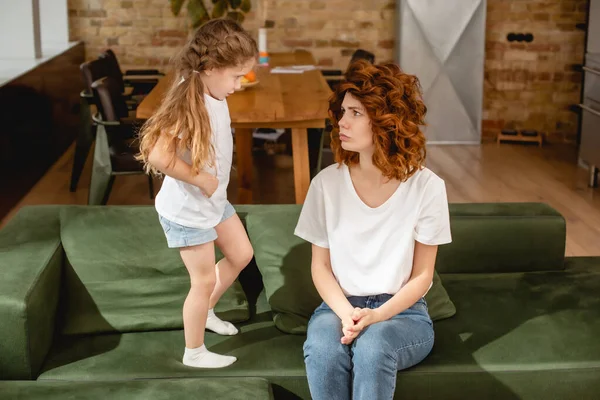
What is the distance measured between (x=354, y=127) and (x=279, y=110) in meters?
2.04

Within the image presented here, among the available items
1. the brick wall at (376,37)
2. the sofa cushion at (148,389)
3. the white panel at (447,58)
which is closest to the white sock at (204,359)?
the sofa cushion at (148,389)

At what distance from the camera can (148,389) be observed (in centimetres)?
229

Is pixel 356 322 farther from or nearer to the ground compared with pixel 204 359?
farther from the ground

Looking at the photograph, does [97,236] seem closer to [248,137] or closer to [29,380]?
[29,380]

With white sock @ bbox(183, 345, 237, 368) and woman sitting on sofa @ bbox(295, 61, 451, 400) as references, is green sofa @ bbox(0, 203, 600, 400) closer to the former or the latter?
white sock @ bbox(183, 345, 237, 368)

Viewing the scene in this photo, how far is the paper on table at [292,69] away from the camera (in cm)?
609

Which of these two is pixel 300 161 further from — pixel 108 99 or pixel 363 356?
pixel 363 356

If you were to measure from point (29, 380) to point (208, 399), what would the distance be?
544 millimetres

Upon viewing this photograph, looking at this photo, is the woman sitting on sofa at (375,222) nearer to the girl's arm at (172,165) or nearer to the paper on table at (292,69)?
the girl's arm at (172,165)

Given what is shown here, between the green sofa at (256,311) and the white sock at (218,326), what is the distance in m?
0.03

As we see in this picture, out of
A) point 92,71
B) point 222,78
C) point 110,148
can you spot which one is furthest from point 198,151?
point 92,71

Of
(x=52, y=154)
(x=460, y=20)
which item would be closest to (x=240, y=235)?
(x=52, y=154)

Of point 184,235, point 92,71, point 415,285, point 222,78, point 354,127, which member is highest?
point 222,78

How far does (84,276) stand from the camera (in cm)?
282
